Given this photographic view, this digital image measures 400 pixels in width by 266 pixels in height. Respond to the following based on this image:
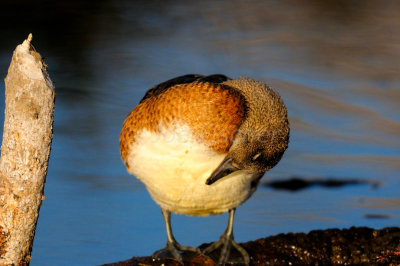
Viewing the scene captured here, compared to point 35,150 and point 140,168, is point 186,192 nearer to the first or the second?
point 140,168

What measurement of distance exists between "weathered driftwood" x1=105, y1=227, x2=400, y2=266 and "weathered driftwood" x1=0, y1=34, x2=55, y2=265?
26.6 inches

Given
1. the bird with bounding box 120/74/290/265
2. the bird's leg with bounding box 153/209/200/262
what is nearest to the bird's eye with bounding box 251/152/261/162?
the bird with bounding box 120/74/290/265

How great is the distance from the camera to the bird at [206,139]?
325cm

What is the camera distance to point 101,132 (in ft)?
22.8

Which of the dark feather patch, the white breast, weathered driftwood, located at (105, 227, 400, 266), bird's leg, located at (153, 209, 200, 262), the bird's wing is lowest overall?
bird's leg, located at (153, 209, 200, 262)

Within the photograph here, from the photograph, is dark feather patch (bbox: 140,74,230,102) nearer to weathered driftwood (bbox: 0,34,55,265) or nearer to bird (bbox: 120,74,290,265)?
bird (bbox: 120,74,290,265)

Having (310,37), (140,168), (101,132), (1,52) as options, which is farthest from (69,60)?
(140,168)

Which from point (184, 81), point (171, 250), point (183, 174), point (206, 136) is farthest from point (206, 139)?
point (171, 250)

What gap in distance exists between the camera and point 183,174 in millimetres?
3354

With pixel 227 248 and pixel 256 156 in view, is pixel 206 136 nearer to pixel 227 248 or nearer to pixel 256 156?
pixel 256 156

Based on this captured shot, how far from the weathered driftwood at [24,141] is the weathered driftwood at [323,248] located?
0.68 m

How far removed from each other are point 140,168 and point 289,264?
0.79 metres

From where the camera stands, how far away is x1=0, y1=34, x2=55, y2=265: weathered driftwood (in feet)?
9.37

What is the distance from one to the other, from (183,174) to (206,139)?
220mm
